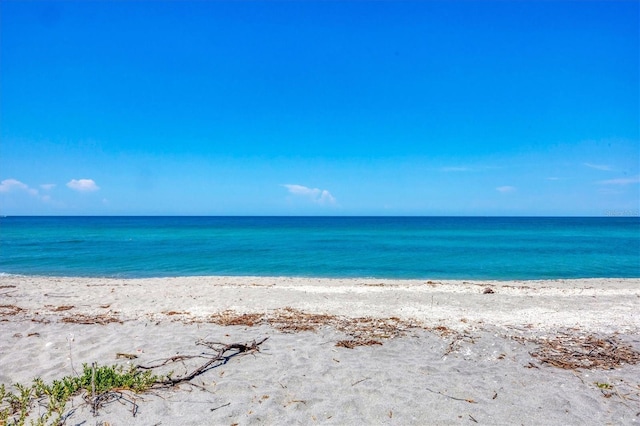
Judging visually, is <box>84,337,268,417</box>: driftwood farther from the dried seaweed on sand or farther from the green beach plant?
the dried seaweed on sand

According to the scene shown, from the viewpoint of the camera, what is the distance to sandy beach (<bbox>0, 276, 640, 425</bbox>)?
15.3 feet

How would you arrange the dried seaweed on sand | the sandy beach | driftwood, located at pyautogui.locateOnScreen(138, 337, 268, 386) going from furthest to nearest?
1. the dried seaweed on sand
2. driftwood, located at pyautogui.locateOnScreen(138, 337, 268, 386)
3. the sandy beach

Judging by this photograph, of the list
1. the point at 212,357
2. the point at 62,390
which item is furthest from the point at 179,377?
the point at 62,390

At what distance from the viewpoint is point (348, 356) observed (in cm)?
646

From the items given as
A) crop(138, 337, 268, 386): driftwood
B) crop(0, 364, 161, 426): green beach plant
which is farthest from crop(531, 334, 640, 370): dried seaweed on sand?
crop(0, 364, 161, 426): green beach plant

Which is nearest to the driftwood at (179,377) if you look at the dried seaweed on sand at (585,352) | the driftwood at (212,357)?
the driftwood at (212,357)

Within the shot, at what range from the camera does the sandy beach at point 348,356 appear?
4.66 meters

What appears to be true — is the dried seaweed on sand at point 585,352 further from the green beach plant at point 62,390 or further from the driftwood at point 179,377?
the green beach plant at point 62,390

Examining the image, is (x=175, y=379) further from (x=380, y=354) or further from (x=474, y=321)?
(x=474, y=321)

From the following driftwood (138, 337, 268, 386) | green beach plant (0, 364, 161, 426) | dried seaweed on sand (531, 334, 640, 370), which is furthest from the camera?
dried seaweed on sand (531, 334, 640, 370)

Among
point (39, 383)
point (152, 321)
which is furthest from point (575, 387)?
point (152, 321)

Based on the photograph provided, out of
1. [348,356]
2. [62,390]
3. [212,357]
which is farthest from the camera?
[348,356]

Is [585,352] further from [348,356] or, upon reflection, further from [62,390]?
[62,390]

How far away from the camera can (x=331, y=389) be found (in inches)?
205
